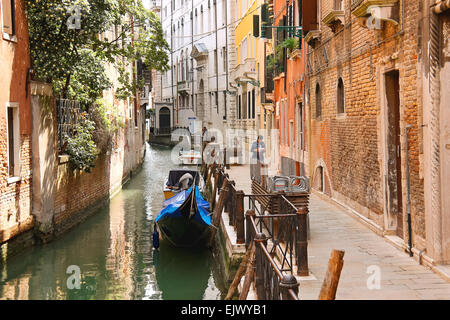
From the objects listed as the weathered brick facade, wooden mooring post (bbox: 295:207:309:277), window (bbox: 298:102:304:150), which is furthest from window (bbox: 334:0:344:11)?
wooden mooring post (bbox: 295:207:309:277)

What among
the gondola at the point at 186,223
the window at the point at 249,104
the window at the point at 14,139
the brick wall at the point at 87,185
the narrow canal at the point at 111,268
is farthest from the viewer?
the window at the point at 249,104

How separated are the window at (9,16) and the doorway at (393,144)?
607cm

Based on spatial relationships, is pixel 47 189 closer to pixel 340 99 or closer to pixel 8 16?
pixel 8 16

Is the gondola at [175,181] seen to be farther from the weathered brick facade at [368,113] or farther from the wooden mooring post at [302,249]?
the wooden mooring post at [302,249]

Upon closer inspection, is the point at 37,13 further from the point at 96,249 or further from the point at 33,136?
the point at 96,249

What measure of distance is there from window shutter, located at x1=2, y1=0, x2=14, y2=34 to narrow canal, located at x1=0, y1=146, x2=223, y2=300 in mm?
3755

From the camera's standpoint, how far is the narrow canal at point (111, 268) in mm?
8484

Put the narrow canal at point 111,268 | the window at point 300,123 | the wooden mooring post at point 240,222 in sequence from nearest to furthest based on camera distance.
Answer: the wooden mooring post at point 240,222, the narrow canal at point 111,268, the window at point 300,123

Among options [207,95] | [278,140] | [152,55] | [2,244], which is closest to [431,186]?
[2,244]

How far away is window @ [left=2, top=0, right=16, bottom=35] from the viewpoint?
381 inches

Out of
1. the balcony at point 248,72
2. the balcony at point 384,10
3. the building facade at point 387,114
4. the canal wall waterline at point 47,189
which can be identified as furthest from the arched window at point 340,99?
the balcony at point 248,72

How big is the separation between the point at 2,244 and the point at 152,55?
7151 mm

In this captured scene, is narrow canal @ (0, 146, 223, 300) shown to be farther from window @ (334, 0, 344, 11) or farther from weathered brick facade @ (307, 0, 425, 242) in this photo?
window @ (334, 0, 344, 11)

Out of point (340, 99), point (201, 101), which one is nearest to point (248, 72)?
point (340, 99)
